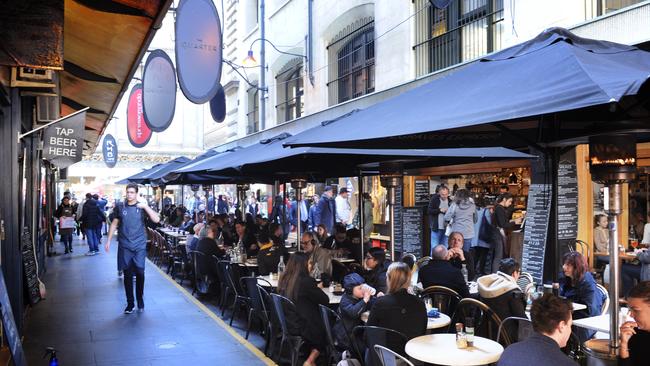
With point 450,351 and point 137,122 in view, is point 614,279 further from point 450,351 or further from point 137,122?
point 137,122

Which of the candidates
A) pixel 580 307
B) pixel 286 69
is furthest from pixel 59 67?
pixel 286 69

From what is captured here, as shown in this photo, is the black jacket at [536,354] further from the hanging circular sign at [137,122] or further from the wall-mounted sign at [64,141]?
the hanging circular sign at [137,122]

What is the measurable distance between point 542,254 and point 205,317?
543cm

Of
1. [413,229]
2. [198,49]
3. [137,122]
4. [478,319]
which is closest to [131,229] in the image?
[198,49]

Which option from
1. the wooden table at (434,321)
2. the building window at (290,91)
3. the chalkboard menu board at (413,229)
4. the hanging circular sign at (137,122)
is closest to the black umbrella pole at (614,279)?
the wooden table at (434,321)

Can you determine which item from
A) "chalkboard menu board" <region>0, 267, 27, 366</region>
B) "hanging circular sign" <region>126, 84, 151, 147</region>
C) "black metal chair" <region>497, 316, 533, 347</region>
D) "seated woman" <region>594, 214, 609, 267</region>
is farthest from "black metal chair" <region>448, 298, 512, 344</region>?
"hanging circular sign" <region>126, 84, 151, 147</region>

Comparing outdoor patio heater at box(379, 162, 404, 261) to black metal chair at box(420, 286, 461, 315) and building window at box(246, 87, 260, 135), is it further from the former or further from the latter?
building window at box(246, 87, 260, 135)

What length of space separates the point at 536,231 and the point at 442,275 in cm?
359

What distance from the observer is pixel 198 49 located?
314 inches

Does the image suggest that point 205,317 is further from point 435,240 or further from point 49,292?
point 435,240

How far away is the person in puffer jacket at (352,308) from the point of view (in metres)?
5.70

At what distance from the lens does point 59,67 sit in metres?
4.57

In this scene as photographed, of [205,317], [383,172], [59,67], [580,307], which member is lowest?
[205,317]

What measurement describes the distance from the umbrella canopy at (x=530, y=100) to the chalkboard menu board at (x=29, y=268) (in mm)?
5293
